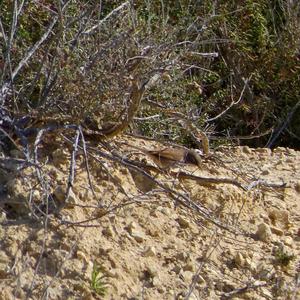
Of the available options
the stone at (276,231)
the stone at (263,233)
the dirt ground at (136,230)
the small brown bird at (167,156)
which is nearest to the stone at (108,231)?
the dirt ground at (136,230)

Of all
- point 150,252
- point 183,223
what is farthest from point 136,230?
point 183,223

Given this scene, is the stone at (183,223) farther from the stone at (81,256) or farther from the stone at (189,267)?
the stone at (81,256)

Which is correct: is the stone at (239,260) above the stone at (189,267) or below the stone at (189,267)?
below

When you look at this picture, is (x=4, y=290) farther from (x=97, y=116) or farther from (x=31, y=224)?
(x=97, y=116)

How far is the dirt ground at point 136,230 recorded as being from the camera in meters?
4.14

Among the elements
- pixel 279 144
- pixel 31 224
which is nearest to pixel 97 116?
pixel 31 224

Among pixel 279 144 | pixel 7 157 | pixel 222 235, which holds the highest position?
pixel 7 157

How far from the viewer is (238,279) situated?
14.5 ft

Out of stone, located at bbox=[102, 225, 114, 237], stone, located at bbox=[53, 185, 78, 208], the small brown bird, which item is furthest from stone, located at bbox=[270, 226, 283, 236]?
stone, located at bbox=[53, 185, 78, 208]

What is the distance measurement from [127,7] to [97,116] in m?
0.86

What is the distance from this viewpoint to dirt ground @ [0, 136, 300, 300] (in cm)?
414

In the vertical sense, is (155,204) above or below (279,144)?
above

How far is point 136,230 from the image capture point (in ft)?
14.6

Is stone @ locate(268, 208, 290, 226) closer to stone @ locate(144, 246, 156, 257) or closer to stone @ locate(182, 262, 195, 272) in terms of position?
stone @ locate(182, 262, 195, 272)
